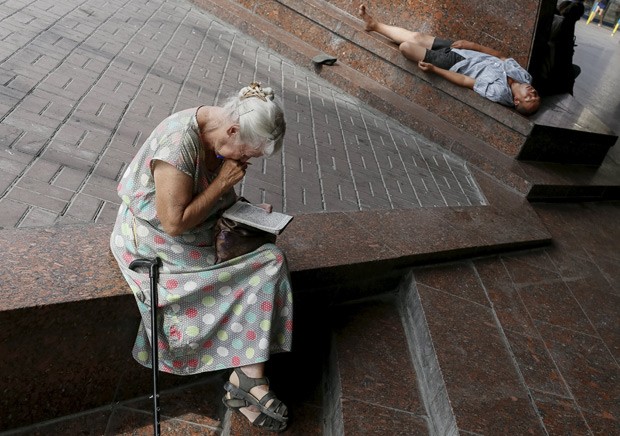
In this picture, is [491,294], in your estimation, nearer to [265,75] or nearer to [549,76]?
[265,75]

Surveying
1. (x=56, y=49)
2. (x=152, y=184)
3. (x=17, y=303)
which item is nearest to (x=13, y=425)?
(x=17, y=303)

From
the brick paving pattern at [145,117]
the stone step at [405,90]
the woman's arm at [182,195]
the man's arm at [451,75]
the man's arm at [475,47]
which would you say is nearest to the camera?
the woman's arm at [182,195]

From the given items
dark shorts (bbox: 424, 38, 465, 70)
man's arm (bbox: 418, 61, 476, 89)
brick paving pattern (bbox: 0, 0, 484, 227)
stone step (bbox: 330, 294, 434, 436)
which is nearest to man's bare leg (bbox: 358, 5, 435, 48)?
dark shorts (bbox: 424, 38, 465, 70)

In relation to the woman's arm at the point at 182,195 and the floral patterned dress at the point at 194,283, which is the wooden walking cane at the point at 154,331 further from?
the woman's arm at the point at 182,195

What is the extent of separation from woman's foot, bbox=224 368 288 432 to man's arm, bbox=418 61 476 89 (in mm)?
4634

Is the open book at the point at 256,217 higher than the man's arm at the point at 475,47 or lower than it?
lower

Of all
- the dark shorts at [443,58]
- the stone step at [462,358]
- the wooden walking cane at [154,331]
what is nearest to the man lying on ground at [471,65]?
the dark shorts at [443,58]

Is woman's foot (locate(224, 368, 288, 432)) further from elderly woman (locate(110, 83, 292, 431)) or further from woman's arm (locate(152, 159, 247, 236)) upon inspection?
woman's arm (locate(152, 159, 247, 236))

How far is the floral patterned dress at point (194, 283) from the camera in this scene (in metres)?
2.23

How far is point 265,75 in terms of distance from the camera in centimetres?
581

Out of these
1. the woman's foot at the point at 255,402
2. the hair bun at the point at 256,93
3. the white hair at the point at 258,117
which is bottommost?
the woman's foot at the point at 255,402

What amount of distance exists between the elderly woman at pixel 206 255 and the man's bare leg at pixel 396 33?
4726mm

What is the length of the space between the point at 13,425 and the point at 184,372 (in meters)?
0.70

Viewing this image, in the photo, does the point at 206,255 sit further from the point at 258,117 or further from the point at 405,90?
the point at 405,90
